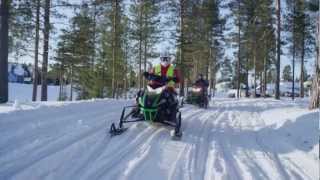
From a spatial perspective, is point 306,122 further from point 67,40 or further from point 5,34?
point 67,40

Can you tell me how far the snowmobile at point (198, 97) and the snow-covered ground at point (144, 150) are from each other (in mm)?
7929

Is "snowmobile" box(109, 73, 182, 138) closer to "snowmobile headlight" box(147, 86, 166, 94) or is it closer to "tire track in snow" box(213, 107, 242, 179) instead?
"snowmobile headlight" box(147, 86, 166, 94)

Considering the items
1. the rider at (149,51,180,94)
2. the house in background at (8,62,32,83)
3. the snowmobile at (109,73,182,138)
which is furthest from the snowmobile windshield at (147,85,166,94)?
the house in background at (8,62,32,83)

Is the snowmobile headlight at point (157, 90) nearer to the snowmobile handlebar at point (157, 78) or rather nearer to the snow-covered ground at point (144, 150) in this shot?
the snowmobile handlebar at point (157, 78)

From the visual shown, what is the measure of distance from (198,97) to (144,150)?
39.3 ft

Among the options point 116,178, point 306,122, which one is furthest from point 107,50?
point 116,178

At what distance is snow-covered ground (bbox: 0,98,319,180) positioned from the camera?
5691mm

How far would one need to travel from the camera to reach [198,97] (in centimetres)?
1898

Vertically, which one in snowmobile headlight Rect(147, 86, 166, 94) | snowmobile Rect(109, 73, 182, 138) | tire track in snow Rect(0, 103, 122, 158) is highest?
snowmobile headlight Rect(147, 86, 166, 94)

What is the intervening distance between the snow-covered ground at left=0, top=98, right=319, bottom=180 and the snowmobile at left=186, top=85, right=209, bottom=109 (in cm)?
793

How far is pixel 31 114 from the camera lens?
31.2ft

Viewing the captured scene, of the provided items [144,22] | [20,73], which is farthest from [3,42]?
[20,73]

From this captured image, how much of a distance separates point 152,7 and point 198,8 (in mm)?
3626

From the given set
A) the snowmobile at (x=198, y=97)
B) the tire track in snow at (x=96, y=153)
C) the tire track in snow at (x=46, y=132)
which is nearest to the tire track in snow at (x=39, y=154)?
the tire track in snow at (x=46, y=132)
